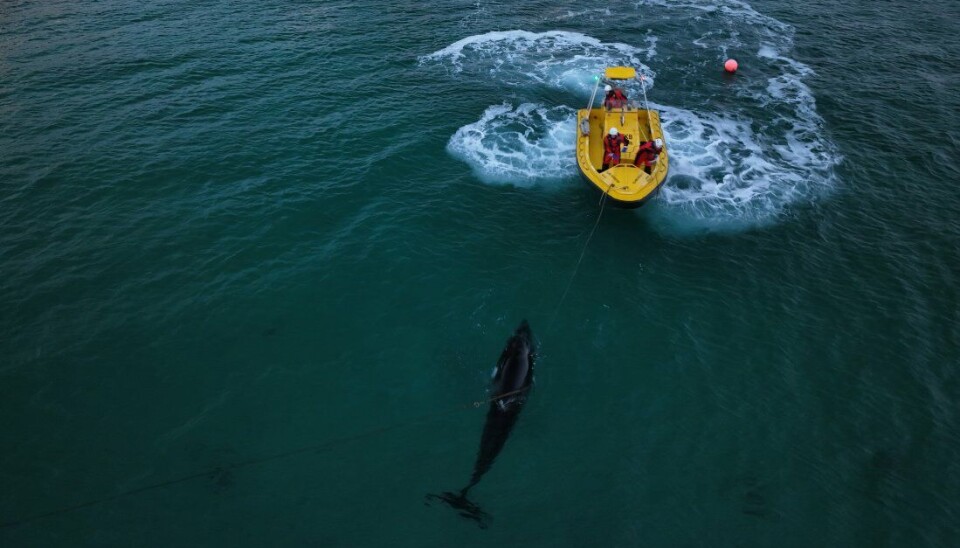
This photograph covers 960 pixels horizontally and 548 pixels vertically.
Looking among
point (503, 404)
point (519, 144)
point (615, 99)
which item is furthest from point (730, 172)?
point (503, 404)

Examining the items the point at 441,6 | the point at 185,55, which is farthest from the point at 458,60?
the point at 185,55

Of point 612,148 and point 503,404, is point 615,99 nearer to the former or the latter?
point 612,148

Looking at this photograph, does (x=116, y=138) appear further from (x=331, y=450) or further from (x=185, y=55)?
(x=331, y=450)

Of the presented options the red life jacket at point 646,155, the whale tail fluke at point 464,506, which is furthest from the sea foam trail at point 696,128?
the whale tail fluke at point 464,506

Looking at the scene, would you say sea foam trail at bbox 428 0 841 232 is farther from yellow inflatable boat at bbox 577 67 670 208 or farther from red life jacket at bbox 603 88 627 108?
red life jacket at bbox 603 88 627 108

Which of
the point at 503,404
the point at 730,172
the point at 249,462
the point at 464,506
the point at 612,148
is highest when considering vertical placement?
the point at 612,148

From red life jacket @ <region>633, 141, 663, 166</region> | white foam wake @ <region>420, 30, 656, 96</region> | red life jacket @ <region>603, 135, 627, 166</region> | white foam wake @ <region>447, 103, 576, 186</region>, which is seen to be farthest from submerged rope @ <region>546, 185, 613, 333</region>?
white foam wake @ <region>420, 30, 656, 96</region>
